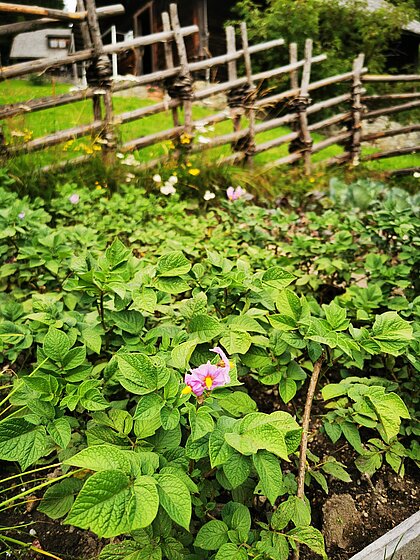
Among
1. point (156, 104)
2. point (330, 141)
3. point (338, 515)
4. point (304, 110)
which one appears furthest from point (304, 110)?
point (338, 515)

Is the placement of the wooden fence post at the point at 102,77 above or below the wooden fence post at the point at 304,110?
above

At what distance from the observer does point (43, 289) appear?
7.02 ft

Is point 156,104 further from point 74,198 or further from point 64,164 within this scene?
point 74,198

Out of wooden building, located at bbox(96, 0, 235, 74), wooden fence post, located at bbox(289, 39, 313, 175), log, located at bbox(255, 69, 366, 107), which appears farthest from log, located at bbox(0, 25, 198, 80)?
wooden building, located at bbox(96, 0, 235, 74)

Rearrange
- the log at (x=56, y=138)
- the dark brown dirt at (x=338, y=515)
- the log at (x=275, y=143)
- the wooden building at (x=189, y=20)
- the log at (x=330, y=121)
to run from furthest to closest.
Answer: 1. the wooden building at (x=189, y=20)
2. the log at (x=330, y=121)
3. the log at (x=275, y=143)
4. the log at (x=56, y=138)
5. the dark brown dirt at (x=338, y=515)

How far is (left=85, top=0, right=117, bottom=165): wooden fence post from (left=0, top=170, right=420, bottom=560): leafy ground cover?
2.03m

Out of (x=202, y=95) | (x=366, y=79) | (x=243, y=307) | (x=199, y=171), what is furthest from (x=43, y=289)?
(x=366, y=79)

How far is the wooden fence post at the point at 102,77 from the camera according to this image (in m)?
3.89

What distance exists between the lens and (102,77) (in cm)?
396

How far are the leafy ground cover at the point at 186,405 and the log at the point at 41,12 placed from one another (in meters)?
2.22

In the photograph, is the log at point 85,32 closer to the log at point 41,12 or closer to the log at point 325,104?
the log at point 41,12

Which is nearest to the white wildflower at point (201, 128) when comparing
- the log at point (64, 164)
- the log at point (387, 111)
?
the log at point (64, 164)

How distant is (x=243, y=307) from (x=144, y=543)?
27.9 inches

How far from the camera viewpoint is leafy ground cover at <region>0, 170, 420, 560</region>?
0.93 meters
